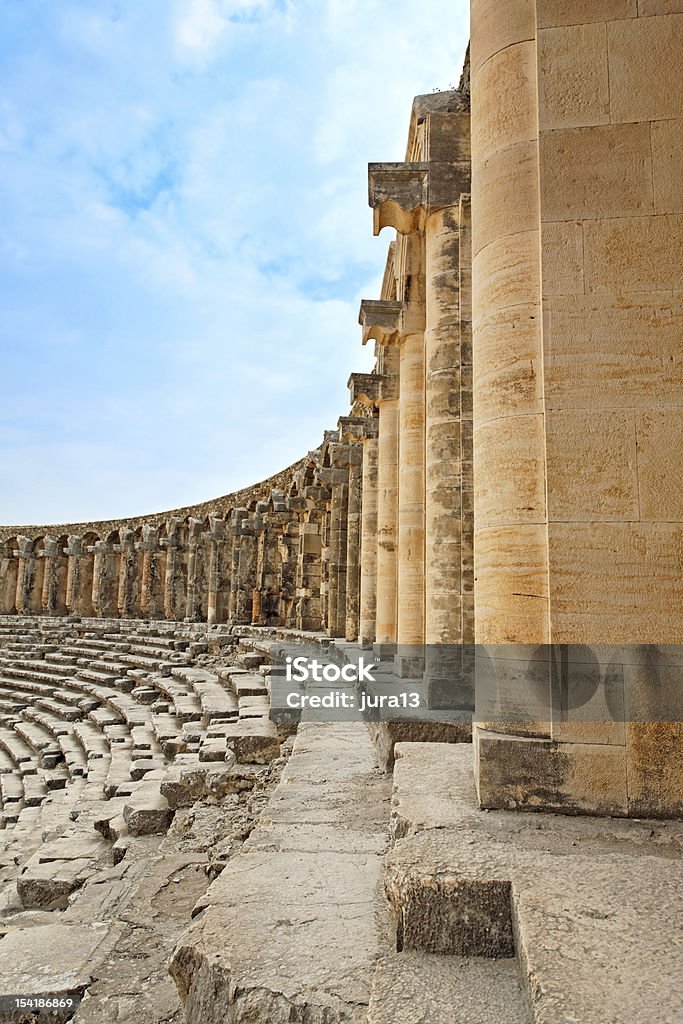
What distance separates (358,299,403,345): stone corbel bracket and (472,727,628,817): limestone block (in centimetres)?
664

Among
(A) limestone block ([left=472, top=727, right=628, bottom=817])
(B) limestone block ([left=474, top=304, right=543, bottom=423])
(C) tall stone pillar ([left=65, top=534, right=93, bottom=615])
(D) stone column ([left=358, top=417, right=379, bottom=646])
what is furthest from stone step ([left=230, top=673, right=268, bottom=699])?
(C) tall stone pillar ([left=65, top=534, right=93, bottom=615])

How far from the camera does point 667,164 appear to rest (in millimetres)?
3613

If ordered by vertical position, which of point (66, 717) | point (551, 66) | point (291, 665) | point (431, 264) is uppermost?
point (431, 264)

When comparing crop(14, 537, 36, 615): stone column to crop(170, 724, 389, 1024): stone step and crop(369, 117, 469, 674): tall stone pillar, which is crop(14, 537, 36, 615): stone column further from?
crop(170, 724, 389, 1024): stone step

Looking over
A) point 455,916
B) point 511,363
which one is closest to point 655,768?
point 455,916

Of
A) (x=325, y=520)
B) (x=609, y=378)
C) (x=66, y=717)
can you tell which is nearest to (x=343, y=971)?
(x=609, y=378)

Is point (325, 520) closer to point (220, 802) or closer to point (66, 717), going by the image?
point (66, 717)

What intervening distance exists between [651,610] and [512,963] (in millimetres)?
1688

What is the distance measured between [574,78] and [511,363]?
60.4 inches

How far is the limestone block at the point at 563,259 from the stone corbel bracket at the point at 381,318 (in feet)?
18.0

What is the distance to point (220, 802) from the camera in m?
5.93

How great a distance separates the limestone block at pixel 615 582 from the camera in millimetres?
3348

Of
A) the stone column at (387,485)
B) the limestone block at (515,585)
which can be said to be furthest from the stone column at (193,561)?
the limestone block at (515,585)

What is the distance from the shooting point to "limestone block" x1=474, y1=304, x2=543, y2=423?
3.68 m
